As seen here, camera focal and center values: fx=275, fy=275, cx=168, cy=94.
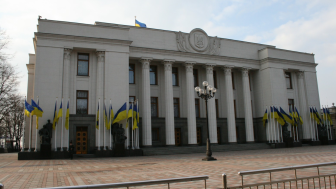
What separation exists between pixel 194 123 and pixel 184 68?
6892 millimetres

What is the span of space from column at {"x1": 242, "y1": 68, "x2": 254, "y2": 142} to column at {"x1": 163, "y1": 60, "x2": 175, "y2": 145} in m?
9.91

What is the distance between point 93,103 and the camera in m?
26.2

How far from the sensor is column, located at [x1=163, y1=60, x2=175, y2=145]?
28672mm

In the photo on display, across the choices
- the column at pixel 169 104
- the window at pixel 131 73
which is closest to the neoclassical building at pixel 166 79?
the window at pixel 131 73

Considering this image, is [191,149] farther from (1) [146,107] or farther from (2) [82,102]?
(2) [82,102]

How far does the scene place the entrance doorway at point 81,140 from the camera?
82.7 feet

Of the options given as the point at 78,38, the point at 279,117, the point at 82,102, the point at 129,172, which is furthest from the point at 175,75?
the point at 129,172

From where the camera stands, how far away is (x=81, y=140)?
83.3 feet

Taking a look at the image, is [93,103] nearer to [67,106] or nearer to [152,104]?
[67,106]

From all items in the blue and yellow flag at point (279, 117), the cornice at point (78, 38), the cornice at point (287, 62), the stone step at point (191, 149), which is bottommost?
the stone step at point (191, 149)

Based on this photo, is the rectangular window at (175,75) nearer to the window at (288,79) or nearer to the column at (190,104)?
the column at (190,104)

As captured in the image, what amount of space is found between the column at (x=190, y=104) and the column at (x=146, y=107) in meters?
4.59

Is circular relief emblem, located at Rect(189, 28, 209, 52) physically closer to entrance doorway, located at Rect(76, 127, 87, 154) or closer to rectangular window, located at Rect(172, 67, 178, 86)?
rectangular window, located at Rect(172, 67, 178, 86)

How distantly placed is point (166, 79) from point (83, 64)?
8.71 m
